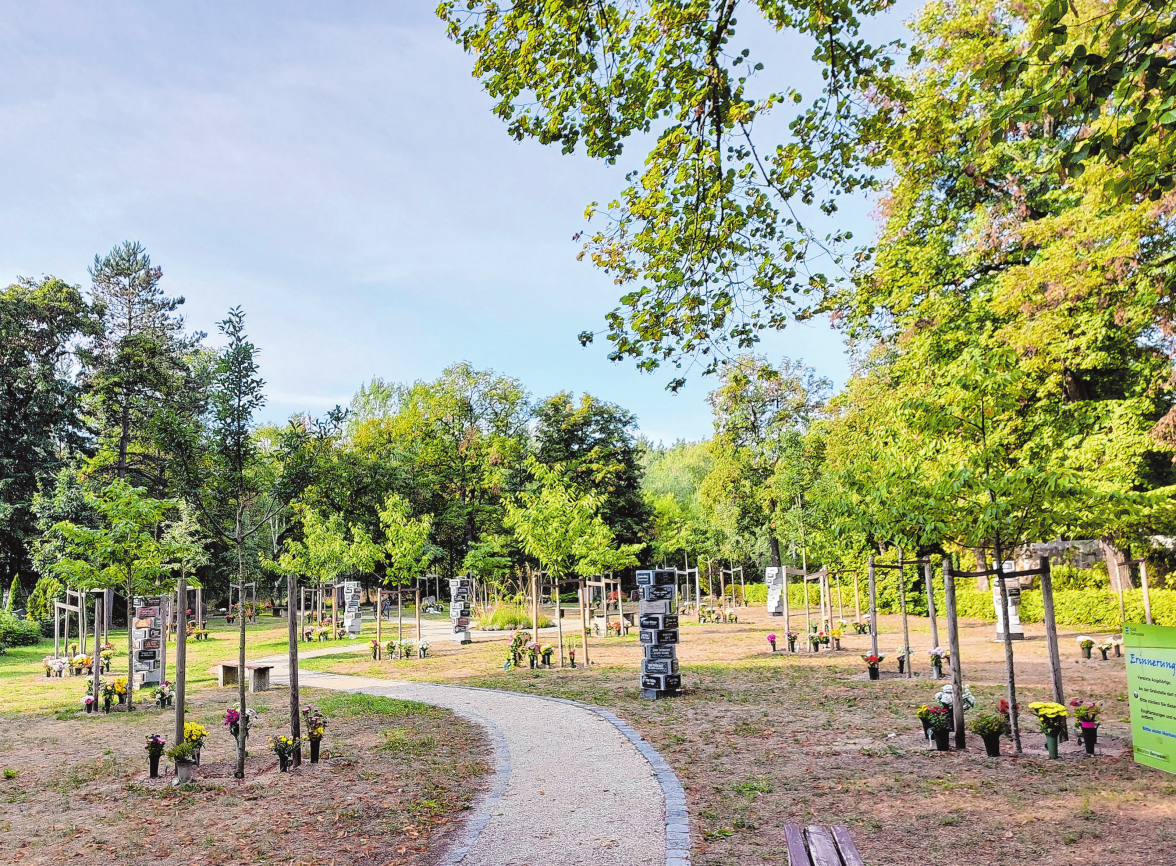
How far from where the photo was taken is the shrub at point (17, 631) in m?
24.2

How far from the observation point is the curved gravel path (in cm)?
527

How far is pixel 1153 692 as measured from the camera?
6.79 metres

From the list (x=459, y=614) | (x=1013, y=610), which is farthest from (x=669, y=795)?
(x=1013, y=610)

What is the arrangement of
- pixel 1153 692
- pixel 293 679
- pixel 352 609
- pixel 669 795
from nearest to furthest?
1. pixel 669 795
2. pixel 1153 692
3. pixel 293 679
4. pixel 352 609

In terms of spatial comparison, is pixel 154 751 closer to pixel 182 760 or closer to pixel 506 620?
pixel 182 760

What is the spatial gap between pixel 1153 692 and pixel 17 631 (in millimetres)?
31825

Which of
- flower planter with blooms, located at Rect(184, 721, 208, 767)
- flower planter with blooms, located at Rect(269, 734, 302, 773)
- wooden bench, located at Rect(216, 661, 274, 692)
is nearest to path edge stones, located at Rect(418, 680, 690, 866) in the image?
flower planter with blooms, located at Rect(269, 734, 302, 773)

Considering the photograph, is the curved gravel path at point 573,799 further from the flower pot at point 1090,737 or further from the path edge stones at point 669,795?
the flower pot at point 1090,737

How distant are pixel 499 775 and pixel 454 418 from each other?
4156 centimetres

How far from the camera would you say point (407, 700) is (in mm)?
12883

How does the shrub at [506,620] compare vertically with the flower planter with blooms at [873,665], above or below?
below

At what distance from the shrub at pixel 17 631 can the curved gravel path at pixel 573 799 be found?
22.2 meters

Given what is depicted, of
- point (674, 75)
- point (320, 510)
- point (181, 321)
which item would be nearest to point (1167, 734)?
point (674, 75)

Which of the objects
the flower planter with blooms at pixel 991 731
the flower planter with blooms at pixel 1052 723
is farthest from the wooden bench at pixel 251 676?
the flower planter with blooms at pixel 1052 723
